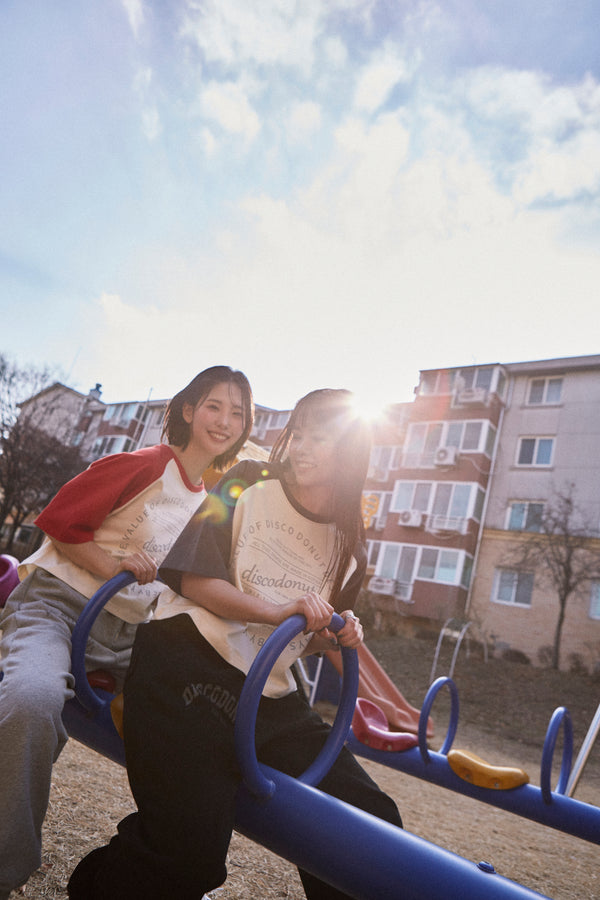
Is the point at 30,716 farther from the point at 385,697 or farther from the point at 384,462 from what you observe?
the point at 384,462

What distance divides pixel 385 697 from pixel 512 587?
14054mm

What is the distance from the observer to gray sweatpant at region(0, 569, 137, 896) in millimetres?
1329

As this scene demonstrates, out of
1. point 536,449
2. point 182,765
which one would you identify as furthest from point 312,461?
point 536,449

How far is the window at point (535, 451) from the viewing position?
22.6 m

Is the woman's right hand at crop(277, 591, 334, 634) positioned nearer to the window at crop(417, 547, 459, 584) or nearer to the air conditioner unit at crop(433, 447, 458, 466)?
the window at crop(417, 547, 459, 584)

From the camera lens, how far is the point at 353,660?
1498mm

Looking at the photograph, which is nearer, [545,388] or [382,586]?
[382,586]

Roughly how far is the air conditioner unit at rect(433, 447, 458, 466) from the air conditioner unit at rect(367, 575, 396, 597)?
505 centimetres

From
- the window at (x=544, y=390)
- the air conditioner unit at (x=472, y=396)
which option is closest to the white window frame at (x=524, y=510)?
the window at (x=544, y=390)

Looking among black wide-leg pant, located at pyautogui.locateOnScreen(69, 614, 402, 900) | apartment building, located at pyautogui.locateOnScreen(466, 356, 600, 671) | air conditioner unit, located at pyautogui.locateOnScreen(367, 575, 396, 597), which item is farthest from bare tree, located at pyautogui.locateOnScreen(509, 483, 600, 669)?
black wide-leg pant, located at pyautogui.locateOnScreen(69, 614, 402, 900)

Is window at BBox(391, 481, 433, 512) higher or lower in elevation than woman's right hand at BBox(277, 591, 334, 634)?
higher

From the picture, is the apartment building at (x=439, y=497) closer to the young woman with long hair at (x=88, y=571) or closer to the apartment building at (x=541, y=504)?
the apartment building at (x=541, y=504)

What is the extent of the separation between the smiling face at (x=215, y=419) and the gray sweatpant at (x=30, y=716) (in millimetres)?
770

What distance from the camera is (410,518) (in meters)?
24.1
